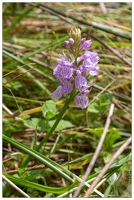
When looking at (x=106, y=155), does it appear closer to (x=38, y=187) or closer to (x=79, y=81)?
(x=38, y=187)

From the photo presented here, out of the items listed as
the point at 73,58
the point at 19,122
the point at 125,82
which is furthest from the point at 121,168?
the point at 125,82

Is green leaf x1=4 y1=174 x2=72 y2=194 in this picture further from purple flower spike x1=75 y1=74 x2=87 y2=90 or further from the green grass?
purple flower spike x1=75 y1=74 x2=87 y2=90

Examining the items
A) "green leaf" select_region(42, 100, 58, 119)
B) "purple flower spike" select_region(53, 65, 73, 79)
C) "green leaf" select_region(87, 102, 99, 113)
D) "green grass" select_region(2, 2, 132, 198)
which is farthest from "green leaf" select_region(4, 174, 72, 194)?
"green leaf" select_region(87, 102, 99, 113)

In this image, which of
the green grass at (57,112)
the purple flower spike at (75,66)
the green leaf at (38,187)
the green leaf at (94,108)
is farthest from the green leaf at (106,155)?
the purple flower spike at (75,66)

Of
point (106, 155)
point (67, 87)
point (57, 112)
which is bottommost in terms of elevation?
point (106, 155)

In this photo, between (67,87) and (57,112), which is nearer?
(67,87)

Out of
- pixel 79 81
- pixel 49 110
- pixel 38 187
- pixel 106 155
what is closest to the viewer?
pixel 79 81

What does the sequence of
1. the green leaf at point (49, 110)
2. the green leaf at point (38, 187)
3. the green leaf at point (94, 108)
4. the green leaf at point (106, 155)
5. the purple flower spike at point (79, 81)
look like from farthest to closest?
1. the green leaf at point (94, 108)
2. the green leaf at point (106, 155)
3. the green leaf at point (49, 110)
4. the green leaf at point (38, 187)
5. the purple flower spike at point (79, 81)

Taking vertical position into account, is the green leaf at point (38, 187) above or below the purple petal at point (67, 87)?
below

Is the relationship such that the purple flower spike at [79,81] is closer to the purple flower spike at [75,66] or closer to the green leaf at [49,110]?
the purple flower spike at [75,66]

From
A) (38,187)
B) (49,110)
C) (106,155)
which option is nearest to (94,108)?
(106,155)
